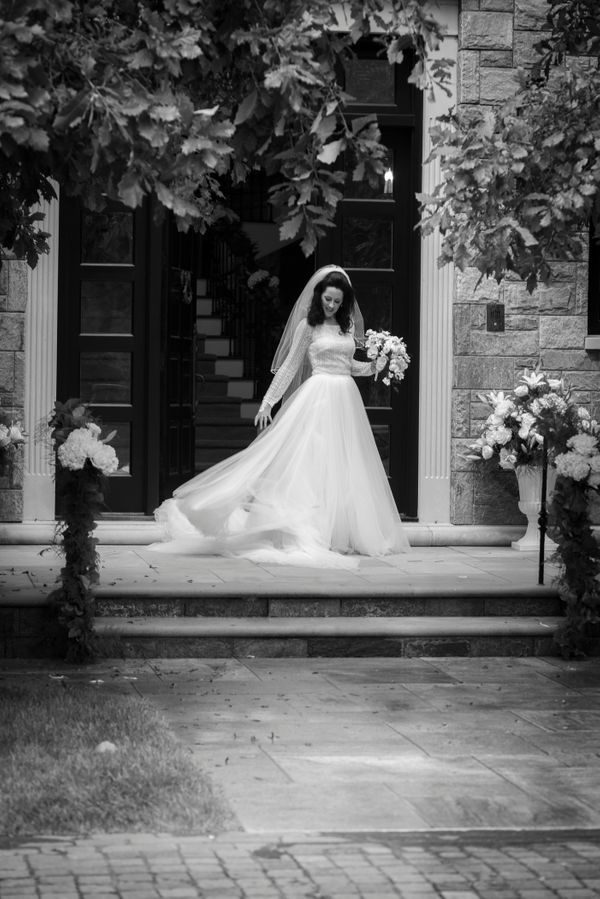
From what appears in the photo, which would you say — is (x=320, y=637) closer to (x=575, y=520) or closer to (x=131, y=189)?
(x=575, y=520)

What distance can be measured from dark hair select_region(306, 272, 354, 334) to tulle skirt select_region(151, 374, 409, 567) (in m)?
0.45

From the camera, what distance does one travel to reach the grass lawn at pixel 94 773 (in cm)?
562

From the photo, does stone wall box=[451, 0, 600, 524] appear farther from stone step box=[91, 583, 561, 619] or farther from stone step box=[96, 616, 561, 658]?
stone step box=[96, 616, 561, 658]

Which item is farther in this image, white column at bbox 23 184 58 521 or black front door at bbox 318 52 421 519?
black front door at bbox 318 52 421 519

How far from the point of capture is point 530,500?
12133mm

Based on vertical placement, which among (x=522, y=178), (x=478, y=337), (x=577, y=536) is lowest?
(x=577, y=536)

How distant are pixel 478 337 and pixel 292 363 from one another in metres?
1.76

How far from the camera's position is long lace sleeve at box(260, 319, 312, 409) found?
1169 centimetres

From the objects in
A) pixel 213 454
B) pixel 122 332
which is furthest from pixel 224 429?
pixel 122 332

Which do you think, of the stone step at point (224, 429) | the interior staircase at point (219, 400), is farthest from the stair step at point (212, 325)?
the stone step at point (224, 429)

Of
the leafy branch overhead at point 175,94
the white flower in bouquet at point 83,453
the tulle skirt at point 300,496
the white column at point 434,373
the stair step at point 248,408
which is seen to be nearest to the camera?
the leafy branch overhead at point 175,94

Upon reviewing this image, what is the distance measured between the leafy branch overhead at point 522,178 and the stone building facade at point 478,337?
390cm

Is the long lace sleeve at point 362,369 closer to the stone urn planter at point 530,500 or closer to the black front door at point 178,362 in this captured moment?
the stone urn planter at point 530,500

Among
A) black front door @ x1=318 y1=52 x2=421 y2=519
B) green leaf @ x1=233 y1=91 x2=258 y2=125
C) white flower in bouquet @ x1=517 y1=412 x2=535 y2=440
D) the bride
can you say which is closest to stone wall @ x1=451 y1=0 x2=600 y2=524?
black front door @ x1=318 y1=52 x2=421 y2=519
